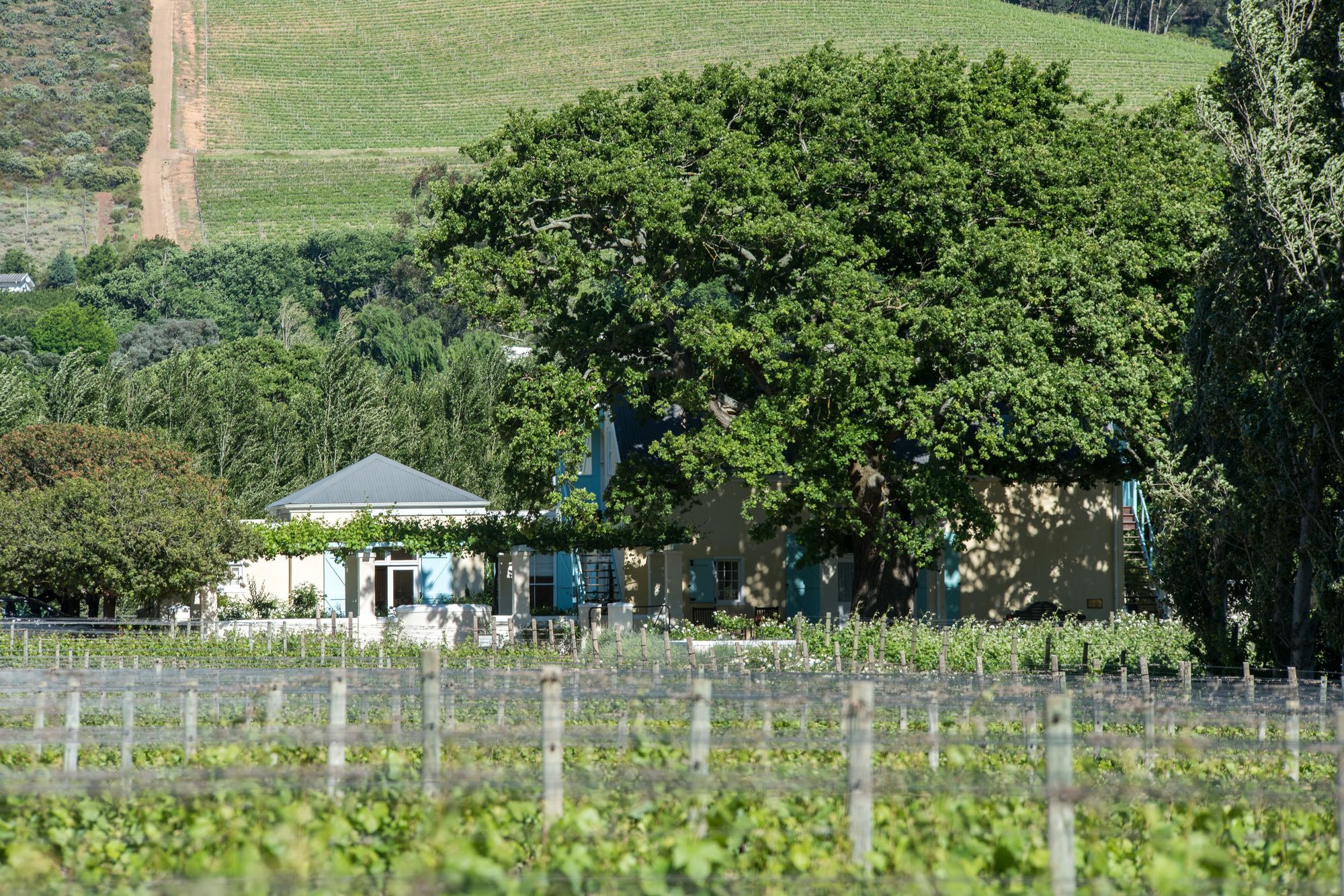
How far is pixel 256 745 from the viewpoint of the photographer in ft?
37.2

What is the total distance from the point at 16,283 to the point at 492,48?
141ft

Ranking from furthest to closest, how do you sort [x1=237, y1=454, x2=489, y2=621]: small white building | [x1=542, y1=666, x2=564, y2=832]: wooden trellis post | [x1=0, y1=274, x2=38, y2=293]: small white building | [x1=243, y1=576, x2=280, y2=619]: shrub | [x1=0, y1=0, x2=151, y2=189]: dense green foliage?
[x1=0, y1=0, x2=151, y2=189]: dense green foliage
[x1=0, y1=274, x2=38, y2=293]: small white building
[x1=237, y1=454, x2=489, y2=621]: small white building
[x1=243, y1=576, x2=280, y2=619]: shrub
[x1=542, y1=666, x2=564, y2=832]: wooden trellis post

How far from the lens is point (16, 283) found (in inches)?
4624

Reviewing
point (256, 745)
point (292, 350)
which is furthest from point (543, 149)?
point (292, 350)

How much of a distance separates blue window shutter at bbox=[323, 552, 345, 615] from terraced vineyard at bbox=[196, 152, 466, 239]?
277ft

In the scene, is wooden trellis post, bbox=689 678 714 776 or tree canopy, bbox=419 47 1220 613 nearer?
wooden trellis post, bbox=689 678 714 776

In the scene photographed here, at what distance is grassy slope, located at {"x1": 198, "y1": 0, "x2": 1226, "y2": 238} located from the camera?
123 meters

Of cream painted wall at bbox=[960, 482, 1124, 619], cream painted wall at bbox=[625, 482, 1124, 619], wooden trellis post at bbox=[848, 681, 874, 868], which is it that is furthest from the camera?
cream painted wall at bbox=[960, 482, 1124, 619]

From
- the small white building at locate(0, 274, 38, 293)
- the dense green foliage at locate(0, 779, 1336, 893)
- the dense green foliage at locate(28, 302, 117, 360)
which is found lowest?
the dense green foliage at locate(0, 779, 1336, 893)

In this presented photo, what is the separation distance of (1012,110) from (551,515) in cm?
1675

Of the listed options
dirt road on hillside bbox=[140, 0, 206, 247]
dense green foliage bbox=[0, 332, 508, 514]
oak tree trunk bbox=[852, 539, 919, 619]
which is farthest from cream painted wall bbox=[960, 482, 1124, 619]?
dirt road on hillside bbox=[140, 0, 206, 247]

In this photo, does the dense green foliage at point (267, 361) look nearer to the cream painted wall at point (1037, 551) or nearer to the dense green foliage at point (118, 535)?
the dense green foliage at point (118, 535)

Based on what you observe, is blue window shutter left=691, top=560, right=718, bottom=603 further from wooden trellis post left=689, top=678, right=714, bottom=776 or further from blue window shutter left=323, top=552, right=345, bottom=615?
wooden trellis post left=689, top=678, right=714, bottom=776

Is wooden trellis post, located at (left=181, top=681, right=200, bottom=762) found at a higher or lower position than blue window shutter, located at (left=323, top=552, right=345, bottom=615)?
higher
